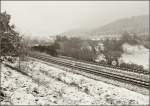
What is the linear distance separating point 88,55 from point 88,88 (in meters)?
24.2

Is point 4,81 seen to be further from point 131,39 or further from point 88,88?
point 131,39

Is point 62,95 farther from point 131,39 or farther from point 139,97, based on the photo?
point 131,39

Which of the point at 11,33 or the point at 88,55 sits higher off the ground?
the point at 11,33

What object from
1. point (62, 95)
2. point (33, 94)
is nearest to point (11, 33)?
point (33, 94)

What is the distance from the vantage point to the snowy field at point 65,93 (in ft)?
46.2

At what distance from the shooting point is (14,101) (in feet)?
46.0

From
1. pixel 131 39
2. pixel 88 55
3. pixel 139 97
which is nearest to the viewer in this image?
pixel 139 97

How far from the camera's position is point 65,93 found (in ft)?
52.5

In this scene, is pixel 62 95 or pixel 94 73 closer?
pixel 62 95

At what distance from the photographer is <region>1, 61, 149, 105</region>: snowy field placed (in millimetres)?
14078

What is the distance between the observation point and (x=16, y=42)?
17875 mm

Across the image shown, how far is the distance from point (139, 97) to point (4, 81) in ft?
42.4

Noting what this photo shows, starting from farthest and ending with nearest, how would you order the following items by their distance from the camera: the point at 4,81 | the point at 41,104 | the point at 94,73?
the point at 94,73, the point at 4,81, the point at 41,104

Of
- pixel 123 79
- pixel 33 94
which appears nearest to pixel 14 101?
pixel 33 94
